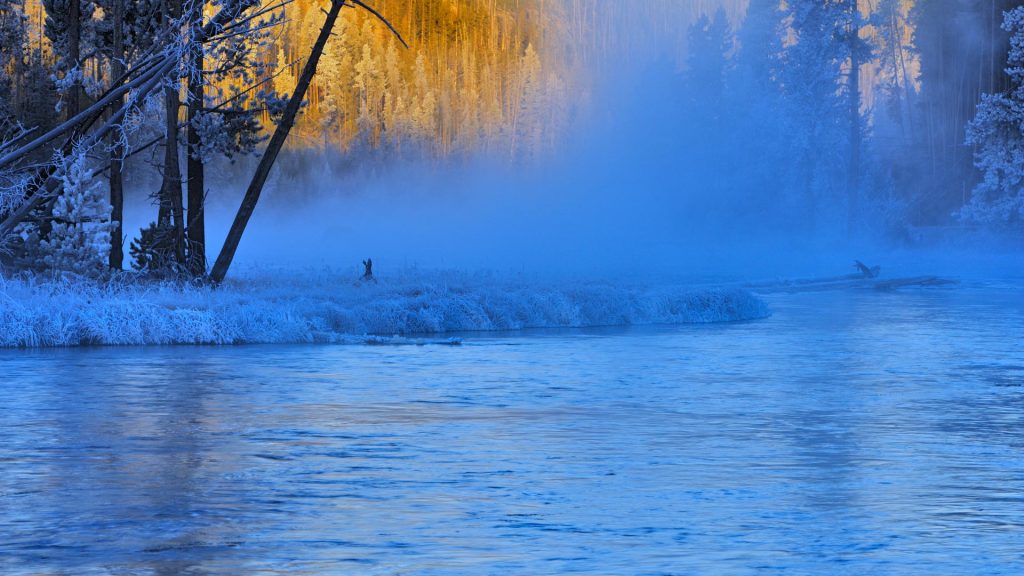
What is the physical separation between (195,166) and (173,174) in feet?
4.22

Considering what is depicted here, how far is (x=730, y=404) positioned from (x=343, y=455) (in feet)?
18.4

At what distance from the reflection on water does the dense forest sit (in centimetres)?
729

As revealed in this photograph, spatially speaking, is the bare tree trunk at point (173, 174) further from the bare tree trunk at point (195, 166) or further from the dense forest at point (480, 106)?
the bare tree trunk at point (195, 166)

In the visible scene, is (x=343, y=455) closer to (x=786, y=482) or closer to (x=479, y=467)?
(x=479, y=467)

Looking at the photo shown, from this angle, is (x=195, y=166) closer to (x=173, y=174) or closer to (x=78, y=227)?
(x=173, y=174)

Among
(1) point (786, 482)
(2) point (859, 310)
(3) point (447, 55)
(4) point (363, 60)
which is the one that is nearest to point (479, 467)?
(1) point (786, 482)

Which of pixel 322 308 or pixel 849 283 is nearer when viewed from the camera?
pixel 322 308

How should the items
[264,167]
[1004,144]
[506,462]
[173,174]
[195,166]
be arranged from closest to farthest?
[506,462] < [173,174] < [264,167] < [195,166] < [1004,144]

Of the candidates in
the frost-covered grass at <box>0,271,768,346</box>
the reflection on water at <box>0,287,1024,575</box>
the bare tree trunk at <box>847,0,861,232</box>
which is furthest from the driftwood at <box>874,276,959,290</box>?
the bare tree trunk at <box>847,0,861,232</box>

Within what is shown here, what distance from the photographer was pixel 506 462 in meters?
12.6

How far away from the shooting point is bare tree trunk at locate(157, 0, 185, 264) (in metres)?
29.3

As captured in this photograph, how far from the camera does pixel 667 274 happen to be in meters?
50.3

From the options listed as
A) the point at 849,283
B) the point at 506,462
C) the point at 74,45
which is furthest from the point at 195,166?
the point at 849,283

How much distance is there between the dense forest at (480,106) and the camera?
94.7 feet
